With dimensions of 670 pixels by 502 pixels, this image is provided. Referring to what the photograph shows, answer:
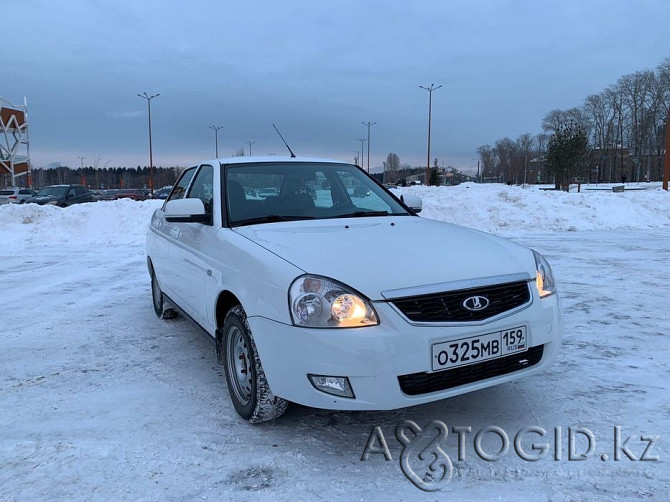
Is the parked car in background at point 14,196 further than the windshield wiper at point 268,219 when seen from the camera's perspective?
Yes

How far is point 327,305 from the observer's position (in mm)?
2369

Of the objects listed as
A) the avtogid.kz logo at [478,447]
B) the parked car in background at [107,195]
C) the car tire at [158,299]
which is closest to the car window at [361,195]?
the avtogid.kz logo at [478,447]

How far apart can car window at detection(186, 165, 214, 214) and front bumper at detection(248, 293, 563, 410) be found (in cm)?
151

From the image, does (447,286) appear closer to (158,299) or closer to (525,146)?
(158,299)

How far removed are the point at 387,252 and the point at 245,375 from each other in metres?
1.12

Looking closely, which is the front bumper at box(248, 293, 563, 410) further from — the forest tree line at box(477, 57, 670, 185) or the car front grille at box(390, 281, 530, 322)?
the forest tree line at box(477, 57, 670, 185)

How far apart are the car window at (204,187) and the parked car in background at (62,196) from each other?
2154 cm

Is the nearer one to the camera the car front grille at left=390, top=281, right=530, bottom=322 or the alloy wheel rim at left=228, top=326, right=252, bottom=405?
the car front grille at left=390, top=281, right=530, bottom=322

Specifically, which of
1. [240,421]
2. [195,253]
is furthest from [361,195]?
[240,421]

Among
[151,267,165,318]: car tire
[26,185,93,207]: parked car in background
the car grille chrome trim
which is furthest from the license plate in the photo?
[26,185,93,207]: parked car in background

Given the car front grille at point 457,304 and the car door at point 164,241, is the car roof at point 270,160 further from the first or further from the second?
the car front grille at point 457,304

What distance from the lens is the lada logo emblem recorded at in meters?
2.48

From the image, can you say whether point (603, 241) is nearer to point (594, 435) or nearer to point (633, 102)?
point (594, 435)

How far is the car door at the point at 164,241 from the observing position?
4.36m
